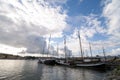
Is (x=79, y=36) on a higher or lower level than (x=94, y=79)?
higher

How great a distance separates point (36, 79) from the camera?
3256cm

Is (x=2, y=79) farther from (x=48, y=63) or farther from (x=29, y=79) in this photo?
(x=48, y=63)

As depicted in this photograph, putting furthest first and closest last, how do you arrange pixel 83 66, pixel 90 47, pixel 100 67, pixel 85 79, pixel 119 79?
pixel 90 47, pixel 83 66, pixel 100 67, pixel 85 79, pixel 119 79

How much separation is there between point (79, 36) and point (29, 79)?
49227mm

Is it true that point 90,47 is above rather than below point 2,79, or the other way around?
above

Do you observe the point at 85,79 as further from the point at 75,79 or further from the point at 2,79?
the point at 2,79

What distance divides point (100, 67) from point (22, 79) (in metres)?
39.0

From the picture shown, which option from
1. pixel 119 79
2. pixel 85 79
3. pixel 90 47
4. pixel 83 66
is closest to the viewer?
pixel 119 79

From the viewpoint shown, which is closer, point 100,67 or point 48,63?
point 100,67

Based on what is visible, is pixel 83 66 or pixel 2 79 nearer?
pixel 2 79

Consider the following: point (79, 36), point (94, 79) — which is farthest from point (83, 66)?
point (94, 79)

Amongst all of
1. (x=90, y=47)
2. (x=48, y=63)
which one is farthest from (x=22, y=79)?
(x=90, y=47)

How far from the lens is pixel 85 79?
110 feet

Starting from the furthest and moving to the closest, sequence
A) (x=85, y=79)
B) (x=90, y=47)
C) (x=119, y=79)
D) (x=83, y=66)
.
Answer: (x=90, y=47) → (x=83, y=66) → (x=85, y=79) → (x=119, y=79)
